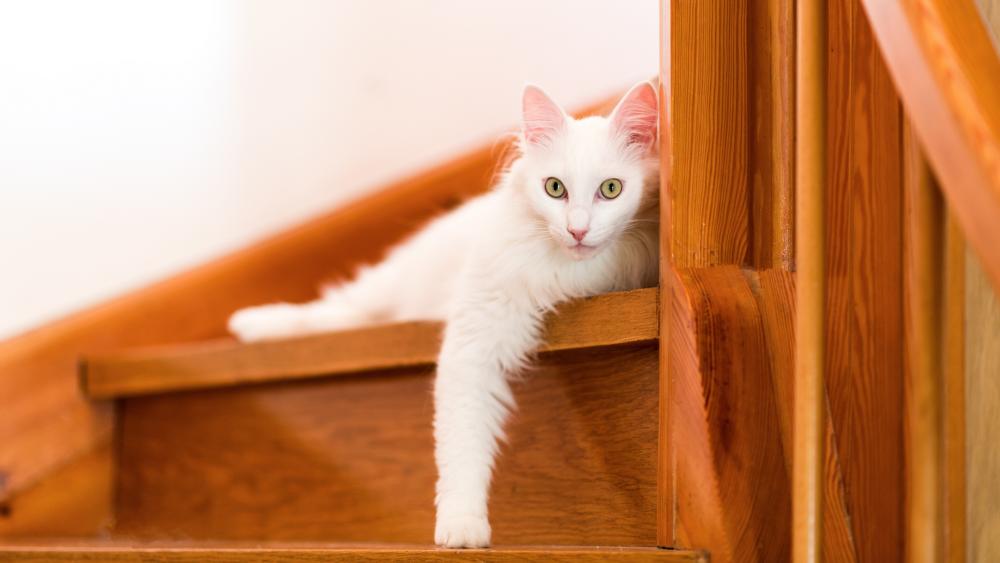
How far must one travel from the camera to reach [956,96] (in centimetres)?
63

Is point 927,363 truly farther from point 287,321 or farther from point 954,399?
point 287,321

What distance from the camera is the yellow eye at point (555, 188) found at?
4.07 feet

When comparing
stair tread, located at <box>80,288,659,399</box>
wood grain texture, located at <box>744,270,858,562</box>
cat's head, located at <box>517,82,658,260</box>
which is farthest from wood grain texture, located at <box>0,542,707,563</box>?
cat's head, located at <box>517,82,658,260</box>

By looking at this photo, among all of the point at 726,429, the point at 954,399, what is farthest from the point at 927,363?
the point at 726,429

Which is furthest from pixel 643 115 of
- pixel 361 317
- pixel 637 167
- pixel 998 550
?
pixel 361 317

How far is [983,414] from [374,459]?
846 mm

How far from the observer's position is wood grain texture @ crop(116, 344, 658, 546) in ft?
3.87

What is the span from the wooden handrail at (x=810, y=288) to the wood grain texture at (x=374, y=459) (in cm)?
36

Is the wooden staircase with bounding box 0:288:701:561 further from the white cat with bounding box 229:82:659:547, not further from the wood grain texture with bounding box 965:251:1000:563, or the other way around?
the wood grain texture with bounding box 965:251:1000:563

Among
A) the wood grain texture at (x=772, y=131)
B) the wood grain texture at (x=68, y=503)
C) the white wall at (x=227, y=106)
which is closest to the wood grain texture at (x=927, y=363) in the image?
the wood grain texture at (x=772, y=131)

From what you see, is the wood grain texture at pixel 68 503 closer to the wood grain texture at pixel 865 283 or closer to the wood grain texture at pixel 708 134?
the wood grain texture at pixel 708 134

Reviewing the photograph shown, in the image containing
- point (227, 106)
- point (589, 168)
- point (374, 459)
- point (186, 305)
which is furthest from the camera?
point (227, 106)

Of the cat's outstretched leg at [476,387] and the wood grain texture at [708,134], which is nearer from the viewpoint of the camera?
the wood grain texture at [708,134]

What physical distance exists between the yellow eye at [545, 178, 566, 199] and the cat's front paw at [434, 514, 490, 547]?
395 mm
